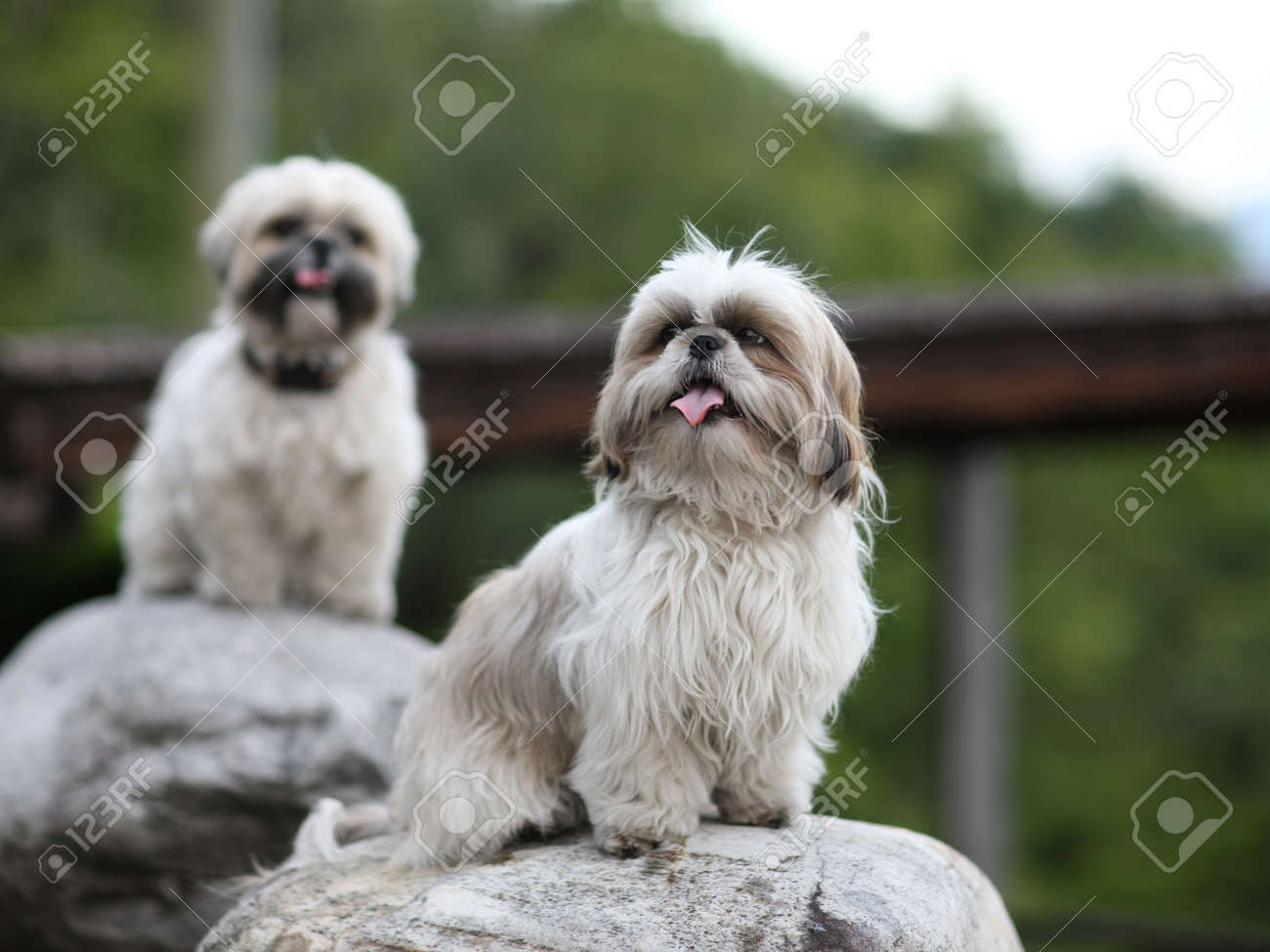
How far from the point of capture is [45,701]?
6586mm

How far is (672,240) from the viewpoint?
63.0 ft

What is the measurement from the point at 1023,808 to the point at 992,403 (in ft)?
51.6

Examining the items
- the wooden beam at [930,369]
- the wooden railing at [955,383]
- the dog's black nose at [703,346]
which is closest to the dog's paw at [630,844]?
the dog's black nose at [703,346]

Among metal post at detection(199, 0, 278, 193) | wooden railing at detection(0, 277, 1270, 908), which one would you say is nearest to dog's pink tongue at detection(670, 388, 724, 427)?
wooden railing at detection(0, 277, 1270, 908)

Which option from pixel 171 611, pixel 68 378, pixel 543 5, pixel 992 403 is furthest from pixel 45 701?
pixel 543 5

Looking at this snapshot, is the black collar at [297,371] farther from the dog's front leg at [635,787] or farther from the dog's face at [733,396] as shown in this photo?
the dog's front leg at [635,787]

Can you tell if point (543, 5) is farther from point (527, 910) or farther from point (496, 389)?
point (527, 910)

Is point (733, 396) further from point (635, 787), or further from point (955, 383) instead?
point (955, 383)

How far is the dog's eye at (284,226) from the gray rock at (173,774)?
2077 mm

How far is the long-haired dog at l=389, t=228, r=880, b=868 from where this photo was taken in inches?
155

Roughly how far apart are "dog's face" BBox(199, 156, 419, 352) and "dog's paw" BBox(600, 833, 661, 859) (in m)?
3.26

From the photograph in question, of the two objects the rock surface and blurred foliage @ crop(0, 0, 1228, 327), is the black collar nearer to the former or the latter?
the rock surface

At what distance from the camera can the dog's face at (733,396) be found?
12.8 ft

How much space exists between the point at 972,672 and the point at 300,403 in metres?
7.20
